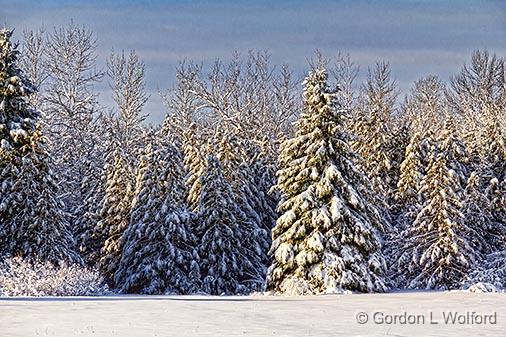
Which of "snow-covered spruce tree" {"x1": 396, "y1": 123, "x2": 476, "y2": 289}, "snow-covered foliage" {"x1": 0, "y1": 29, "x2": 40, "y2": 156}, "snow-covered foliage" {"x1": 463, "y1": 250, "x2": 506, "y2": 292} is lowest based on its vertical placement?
"snow-covered foliage" {"x1": 463, "y1": 250, "x2": 506, "y2": 292}

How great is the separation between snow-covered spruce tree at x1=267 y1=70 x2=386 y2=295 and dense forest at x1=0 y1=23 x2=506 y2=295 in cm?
6

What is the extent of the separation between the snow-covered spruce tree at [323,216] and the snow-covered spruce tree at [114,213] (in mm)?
13651

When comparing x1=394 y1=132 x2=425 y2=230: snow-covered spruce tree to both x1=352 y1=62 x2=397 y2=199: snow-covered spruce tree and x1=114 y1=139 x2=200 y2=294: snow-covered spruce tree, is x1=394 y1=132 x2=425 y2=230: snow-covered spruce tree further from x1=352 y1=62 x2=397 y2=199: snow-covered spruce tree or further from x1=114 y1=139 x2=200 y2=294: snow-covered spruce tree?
x1=114 y1=139 x2=200 y2=294: snow-covered spruce tree

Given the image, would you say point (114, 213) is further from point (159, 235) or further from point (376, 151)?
point (376, 151)

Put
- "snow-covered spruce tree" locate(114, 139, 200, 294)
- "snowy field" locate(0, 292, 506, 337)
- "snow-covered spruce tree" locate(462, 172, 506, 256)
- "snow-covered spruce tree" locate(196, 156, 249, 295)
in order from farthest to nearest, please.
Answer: "snow-covered spruce tree" locate(462, 172, 506, 256), "snow-covered spruce tree" locate(196, 156, 249, 295), "snow-covered spruce tree" locate(114, 139, 200, 294), "snowy field" locate(0, 292, 506, 337)

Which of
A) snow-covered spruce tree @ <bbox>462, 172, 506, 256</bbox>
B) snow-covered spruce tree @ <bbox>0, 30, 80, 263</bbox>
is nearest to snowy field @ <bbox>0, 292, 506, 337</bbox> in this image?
snow-covered spruce tree @ <bbox>0, 30, 80, 263</bbox>

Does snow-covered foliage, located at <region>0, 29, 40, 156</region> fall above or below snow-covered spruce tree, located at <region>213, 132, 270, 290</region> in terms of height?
Answer: above

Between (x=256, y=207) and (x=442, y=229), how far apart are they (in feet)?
37.2

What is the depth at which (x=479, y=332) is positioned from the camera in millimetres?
14125

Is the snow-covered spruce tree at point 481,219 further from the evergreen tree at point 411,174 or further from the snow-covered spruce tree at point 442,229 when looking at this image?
the evergreen tree at point 411,174

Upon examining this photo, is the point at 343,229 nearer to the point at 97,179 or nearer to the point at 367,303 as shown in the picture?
the point at 367,303

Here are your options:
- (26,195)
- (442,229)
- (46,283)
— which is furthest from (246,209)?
(46,283)

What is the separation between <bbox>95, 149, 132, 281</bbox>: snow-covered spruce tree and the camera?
4012cm

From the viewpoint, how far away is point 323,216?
1101 inches
